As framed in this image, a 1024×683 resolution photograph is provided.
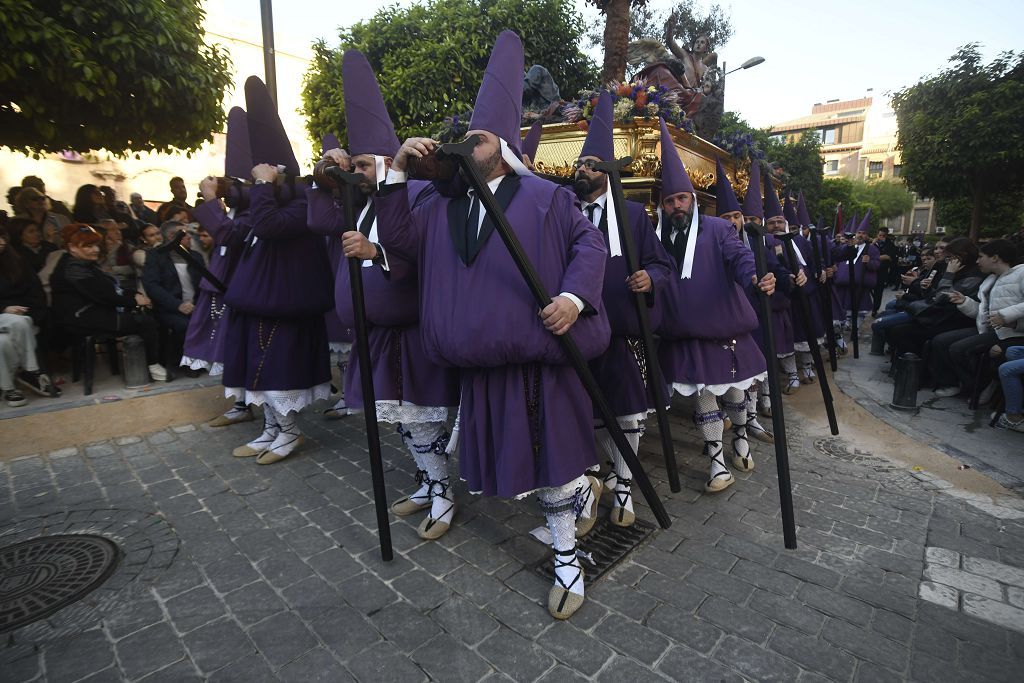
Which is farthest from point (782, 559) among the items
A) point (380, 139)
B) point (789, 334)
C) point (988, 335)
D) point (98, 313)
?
point (98, 313)

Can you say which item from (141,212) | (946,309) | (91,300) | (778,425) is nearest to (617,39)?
(946,309)

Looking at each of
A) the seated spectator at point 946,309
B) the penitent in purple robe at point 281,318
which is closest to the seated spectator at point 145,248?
the penitent in purple robe at point 281,318

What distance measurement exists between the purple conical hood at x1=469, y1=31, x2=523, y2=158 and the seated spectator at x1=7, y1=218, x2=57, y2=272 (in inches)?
244

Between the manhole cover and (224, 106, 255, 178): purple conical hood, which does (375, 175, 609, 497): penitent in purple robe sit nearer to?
the manhole cover

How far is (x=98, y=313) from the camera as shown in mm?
5812

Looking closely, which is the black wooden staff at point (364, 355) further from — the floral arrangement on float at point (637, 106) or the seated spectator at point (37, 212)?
the seated spectator at point (37, 212)

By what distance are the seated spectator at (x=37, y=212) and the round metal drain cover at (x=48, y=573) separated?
5240 mm

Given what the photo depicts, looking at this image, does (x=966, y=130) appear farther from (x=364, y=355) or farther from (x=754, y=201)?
(x=364, y=355)

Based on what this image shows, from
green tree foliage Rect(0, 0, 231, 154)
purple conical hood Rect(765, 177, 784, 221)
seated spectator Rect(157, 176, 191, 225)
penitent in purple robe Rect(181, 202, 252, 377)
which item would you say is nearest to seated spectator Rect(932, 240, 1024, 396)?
purple conical hood Rect(765, 177, 784, 221)

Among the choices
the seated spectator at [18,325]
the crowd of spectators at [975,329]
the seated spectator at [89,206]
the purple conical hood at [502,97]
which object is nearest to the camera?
the purple conical hood at [502,97]

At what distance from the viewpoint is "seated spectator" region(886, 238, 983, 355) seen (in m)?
6.48

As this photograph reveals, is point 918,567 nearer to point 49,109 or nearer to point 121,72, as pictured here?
point 121,72

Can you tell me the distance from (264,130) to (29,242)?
14.5ft

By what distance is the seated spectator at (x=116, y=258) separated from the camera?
21.5 ft
